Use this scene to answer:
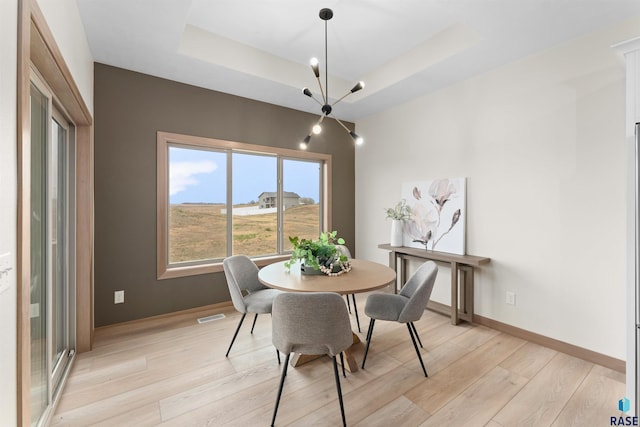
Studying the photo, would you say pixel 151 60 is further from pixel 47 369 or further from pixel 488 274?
pixel 488 274

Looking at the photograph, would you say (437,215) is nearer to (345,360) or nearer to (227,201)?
(345,360)

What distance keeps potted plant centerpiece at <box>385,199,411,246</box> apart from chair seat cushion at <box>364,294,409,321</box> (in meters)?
1.38

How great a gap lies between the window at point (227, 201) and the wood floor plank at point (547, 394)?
280 cm

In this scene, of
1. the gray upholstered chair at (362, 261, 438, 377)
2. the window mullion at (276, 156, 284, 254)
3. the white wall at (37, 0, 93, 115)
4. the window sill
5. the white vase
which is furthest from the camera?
the window mullion at (276, 156, 284, 254)

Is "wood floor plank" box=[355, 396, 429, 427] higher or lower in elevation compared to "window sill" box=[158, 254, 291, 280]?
lower

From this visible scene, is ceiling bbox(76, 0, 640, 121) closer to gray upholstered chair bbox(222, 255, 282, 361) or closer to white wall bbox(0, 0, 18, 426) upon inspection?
white wall bbox(0, 0, 18, 426)

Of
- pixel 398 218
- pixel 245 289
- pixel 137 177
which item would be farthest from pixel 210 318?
pixel 398 218

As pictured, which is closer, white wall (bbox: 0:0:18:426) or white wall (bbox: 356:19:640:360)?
white wall (bbox: 0:0:18:426)

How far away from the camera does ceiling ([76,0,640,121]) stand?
2111 millimetres

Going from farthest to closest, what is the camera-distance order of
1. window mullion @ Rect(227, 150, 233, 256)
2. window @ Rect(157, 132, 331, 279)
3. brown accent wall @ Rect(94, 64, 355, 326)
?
window mullion @ Rect(227, 150, 233, 256) < window @ Rect(157, 132, 331, 279) < brown accent wall @ Rect(94, 64, 355, 326)

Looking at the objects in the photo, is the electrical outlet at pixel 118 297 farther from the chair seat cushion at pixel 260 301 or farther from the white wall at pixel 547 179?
the white wall at pixel 547 179

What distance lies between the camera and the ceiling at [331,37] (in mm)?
2111

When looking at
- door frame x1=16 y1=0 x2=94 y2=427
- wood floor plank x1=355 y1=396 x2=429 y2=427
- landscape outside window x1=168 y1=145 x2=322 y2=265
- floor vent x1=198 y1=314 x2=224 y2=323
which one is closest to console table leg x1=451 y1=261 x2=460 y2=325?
wood floor plank x1=355 y1=396 x2=429 y2=427

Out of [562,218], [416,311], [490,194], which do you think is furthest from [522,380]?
[490,194]
